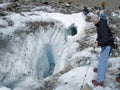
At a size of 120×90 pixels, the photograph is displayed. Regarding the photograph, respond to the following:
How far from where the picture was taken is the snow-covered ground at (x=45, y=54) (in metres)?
10.5

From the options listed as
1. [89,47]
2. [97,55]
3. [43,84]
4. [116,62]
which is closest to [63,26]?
[89,47]

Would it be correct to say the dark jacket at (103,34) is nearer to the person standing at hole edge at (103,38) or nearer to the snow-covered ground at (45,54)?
the person standing at hole edge at (103,38)

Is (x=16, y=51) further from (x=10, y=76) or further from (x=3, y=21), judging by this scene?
(x=3, y=21)

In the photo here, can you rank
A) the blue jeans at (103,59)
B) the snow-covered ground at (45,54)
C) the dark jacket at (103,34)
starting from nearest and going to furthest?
the dark jacket at (103,34) → the blue jeans at (103,59) → the snow-covered ground at (45,54)

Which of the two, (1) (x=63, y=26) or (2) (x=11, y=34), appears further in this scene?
(1) (x=63, y=26)

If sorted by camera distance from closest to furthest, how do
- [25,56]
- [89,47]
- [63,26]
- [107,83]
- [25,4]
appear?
[107,83] → [25,56] → [89,47] → [63,26] → [25,4]

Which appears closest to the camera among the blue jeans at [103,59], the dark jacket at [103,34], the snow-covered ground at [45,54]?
the dark jacket at [103,34]

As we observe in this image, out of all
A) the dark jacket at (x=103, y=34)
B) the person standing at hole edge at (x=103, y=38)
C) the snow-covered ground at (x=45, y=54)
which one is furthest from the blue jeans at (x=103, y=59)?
the snow-covered ground at (x=45, y=54)

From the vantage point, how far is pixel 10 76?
1155 centimetres

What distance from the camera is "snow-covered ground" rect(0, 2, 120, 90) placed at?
34.5ft

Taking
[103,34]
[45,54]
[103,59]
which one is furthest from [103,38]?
[45,54]

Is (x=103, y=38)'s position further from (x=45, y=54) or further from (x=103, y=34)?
(x=45, y=54)

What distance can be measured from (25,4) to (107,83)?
12.4m

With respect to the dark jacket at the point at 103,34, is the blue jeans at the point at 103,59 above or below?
below
